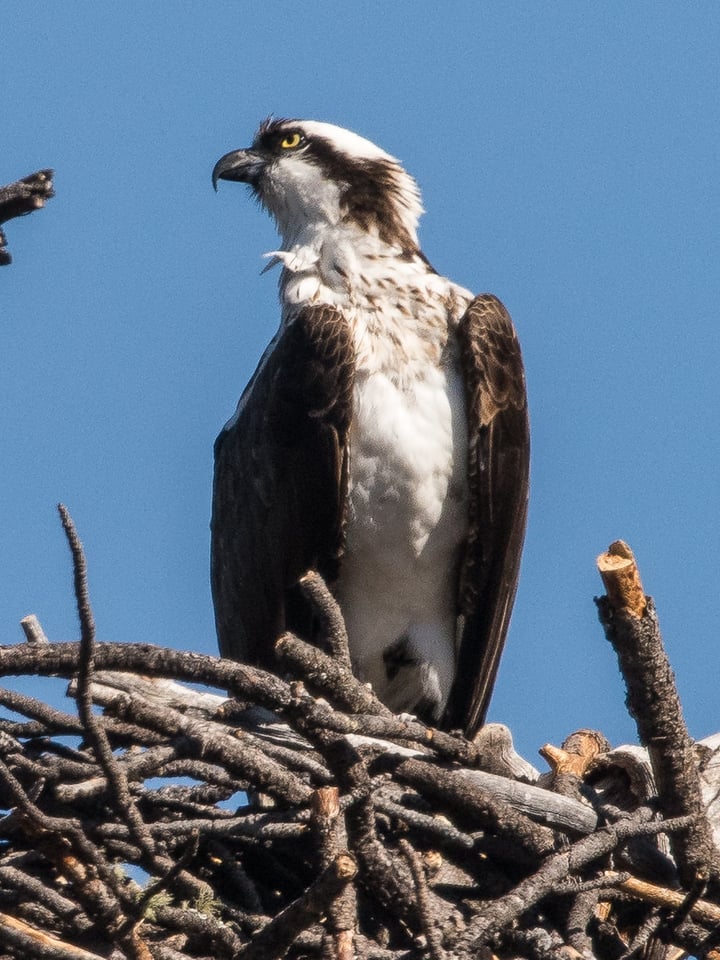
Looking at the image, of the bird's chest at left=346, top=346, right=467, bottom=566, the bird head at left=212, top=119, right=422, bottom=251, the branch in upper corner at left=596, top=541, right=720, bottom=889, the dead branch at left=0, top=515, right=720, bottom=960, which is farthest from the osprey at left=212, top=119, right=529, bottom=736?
the branch in upper corner at left=596, top=541, right=720, bottom=889

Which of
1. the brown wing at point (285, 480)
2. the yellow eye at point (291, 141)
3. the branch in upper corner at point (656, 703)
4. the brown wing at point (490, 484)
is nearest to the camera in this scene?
the branch in upper corner at point (656, 703)

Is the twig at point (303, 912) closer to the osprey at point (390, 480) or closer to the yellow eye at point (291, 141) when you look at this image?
the osprey at point (390, 480)

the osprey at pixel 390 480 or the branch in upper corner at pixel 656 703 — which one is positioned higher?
the osprey at pixel 390 480

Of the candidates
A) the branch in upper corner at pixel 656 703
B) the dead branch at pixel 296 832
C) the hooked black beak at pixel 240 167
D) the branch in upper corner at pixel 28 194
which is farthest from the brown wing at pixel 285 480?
the branch in upper corner at pixel 28 194

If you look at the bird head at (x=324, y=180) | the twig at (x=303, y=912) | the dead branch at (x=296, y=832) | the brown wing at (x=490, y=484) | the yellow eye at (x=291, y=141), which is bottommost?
the twig at (x=303, y=912)

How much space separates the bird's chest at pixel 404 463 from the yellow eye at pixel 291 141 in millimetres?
1791

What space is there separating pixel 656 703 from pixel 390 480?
175cm

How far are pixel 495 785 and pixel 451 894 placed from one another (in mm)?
410

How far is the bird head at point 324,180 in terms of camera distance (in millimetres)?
6973

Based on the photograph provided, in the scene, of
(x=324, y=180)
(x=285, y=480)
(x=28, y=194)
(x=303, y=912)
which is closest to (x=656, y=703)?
(x=303, y=912)

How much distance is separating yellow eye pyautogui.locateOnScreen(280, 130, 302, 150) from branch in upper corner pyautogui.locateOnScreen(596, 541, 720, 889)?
3457mm

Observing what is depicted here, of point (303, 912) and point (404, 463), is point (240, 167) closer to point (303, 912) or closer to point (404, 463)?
point (404, 463)

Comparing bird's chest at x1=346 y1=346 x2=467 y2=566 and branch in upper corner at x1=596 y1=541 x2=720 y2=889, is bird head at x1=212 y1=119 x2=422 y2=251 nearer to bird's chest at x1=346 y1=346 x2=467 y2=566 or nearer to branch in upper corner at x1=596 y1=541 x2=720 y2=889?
bird's chest at x1=346 y1=346 x2=467 y2=566

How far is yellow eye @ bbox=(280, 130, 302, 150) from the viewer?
24.5 ft
